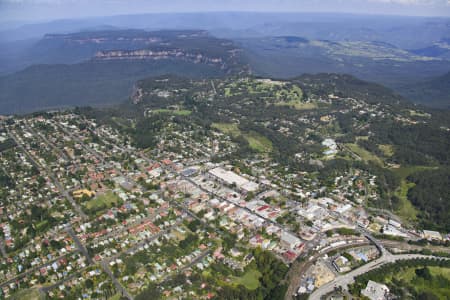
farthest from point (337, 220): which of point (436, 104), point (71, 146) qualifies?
point (436, 104)

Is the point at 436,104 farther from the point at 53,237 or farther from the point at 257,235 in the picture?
the point at 53,237

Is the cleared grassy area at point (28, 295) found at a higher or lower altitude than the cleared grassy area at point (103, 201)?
lower

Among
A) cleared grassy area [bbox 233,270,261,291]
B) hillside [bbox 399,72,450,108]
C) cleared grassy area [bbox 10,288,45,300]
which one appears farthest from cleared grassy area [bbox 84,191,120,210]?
hillside [bbox 399,72,450,108]

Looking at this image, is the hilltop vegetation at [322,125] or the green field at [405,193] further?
the hilltop vegetation at [322,125]

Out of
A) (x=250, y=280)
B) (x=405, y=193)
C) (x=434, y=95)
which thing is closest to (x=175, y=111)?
(x=405, y=193)

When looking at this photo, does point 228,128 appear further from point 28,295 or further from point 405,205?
point 28,295

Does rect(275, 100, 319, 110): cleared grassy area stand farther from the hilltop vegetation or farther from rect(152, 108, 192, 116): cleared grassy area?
rect(152, 108, 192, 116): cleared grassy area

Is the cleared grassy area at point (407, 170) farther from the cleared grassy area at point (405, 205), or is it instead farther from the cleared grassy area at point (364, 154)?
the cleared grassy area at point (364, 154)

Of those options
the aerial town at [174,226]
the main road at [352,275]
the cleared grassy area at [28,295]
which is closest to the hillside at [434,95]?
the aerial town at [174,226]
